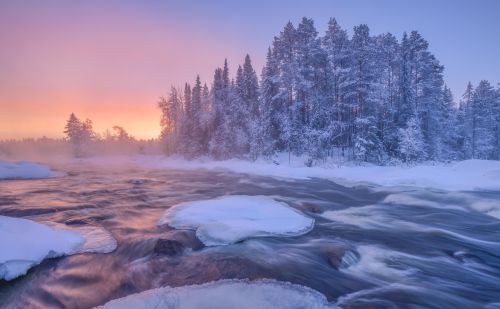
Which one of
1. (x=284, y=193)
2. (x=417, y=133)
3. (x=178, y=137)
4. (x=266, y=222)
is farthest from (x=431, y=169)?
(x=178, y=137)

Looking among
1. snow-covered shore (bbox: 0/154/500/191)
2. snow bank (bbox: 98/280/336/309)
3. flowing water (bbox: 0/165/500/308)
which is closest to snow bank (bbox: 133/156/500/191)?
snow-covered shore (bbox: 0/154/500/191)

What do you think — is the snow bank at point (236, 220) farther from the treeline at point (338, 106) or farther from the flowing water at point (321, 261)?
the treeline at point (338, 106)

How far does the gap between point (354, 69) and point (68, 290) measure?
37798 millimetres

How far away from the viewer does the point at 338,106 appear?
123 feet

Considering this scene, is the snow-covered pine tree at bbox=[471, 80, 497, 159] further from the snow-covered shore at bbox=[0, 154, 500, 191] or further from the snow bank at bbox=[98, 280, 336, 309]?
the snow bank at bbox=[98, 280, 336, 309]

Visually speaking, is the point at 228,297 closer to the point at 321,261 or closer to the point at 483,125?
the point at 321,261

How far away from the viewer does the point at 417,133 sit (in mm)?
33469

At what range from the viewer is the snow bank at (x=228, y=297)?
172 inches

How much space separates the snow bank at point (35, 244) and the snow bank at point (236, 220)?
2.23 m

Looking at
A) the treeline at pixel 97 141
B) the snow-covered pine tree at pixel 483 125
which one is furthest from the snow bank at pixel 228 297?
the treeline at pixel 97 141

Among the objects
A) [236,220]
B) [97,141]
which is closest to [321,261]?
[236,220]

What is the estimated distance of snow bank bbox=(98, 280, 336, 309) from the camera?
437cm

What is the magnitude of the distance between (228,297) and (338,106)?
117 feet

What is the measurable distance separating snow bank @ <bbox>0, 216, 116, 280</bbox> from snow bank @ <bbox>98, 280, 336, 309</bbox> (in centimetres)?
267
